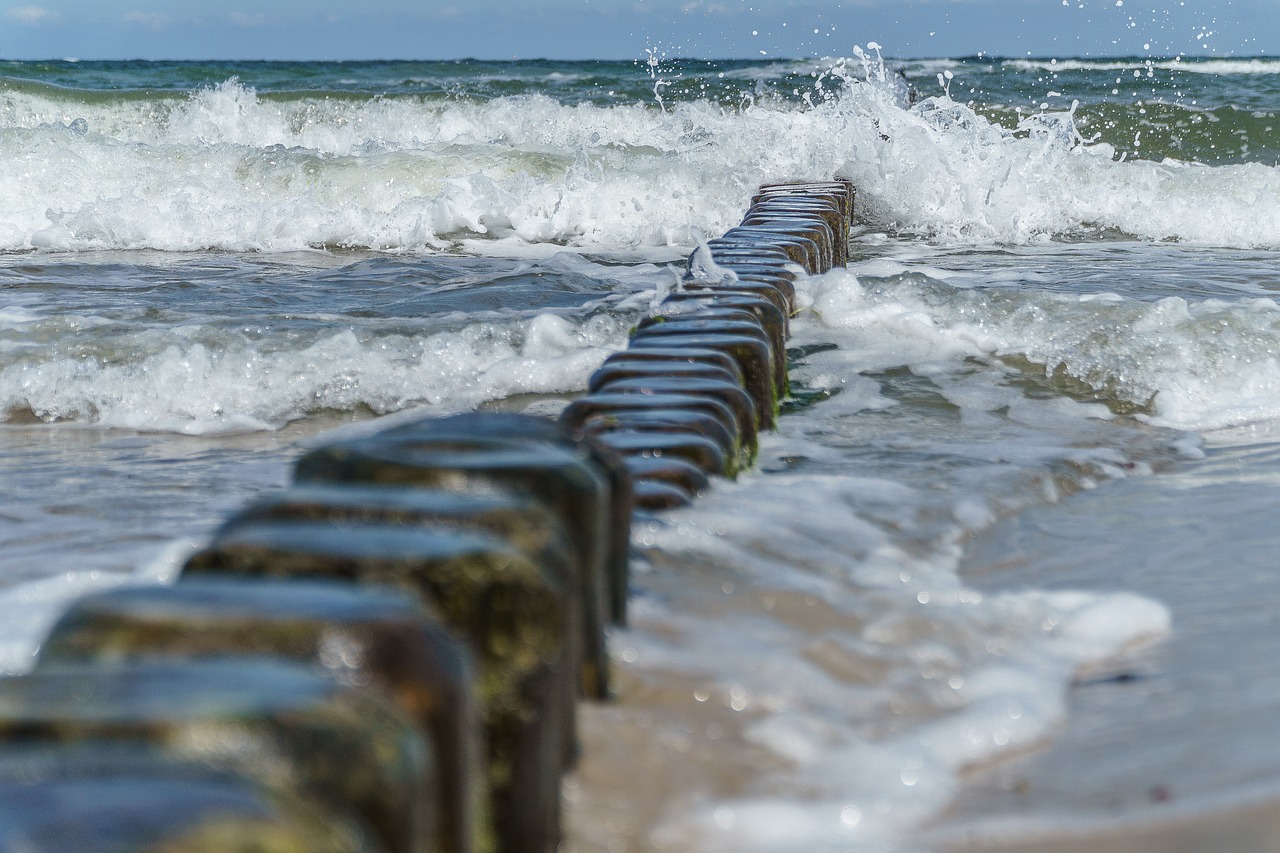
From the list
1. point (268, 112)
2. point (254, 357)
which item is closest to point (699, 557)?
point (254, 357)

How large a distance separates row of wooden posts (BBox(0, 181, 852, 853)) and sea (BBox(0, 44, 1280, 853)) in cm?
29

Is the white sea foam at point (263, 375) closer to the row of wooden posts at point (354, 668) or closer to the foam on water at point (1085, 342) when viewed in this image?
the foam on water at point (1085, 342)

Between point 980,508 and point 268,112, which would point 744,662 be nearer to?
point 980,508

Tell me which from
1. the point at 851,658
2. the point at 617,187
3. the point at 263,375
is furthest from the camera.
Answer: the point at 617,187

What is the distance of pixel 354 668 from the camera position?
91 centimetres

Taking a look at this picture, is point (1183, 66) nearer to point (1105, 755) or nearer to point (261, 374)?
point (261, 374)

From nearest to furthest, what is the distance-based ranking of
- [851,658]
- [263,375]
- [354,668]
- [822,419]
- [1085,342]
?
1. [354,668]
2. [851,658]
3. [822,419]
4. [263,375]
5. [1085,342]

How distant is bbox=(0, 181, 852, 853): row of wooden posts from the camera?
72cm

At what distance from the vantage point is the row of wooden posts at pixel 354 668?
721 millimetres

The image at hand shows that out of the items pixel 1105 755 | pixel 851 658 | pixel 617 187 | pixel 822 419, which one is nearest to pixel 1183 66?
pixel 617 187

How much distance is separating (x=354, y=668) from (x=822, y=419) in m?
2.78

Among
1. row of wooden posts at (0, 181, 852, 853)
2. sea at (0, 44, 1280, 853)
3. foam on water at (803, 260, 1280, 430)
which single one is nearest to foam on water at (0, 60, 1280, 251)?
sea at (0, 44, 1280, 853)

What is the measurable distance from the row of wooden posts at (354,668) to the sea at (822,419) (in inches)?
11.3

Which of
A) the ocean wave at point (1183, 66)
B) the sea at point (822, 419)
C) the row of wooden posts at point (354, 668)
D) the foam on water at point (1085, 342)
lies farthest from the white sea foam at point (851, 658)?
the ocean wave at point (1183, 66)
